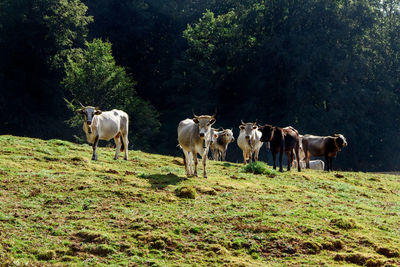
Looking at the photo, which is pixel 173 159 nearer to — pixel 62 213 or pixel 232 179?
pixel 232 179

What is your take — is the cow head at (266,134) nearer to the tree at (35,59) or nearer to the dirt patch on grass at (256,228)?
the dirt patch on grass at (256,228)

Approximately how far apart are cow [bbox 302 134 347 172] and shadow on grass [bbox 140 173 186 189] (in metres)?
12.6

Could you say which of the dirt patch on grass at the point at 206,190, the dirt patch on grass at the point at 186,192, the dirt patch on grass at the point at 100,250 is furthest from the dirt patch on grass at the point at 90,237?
the dirt patch on grass at the point at 206,190

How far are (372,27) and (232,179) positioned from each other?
41159 millimetres

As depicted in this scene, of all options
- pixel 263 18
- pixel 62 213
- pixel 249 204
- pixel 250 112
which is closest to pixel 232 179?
pixel 249 204

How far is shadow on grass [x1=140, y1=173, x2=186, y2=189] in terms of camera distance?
15477mm

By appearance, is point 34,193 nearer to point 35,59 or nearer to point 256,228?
point 256,228

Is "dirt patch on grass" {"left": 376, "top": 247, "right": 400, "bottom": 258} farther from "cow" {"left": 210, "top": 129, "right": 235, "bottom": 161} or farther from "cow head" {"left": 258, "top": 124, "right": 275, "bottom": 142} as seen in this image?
"cow" {"left": 210, "top": 129, "right": 235, "bottom": 161}

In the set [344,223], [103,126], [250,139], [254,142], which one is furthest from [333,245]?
[254,142]

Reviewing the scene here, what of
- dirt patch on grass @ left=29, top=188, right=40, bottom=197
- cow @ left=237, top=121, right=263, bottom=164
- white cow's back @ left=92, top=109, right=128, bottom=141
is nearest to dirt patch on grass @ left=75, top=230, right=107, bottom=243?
dirt patch on grass @ left=29, top=188, right=40, bottom=197

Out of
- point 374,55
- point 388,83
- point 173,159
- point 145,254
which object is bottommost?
point 145,254

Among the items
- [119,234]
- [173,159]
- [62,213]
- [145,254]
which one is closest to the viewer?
[145,254]

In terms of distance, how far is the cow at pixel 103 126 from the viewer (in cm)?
2042

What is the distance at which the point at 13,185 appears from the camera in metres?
13.9
